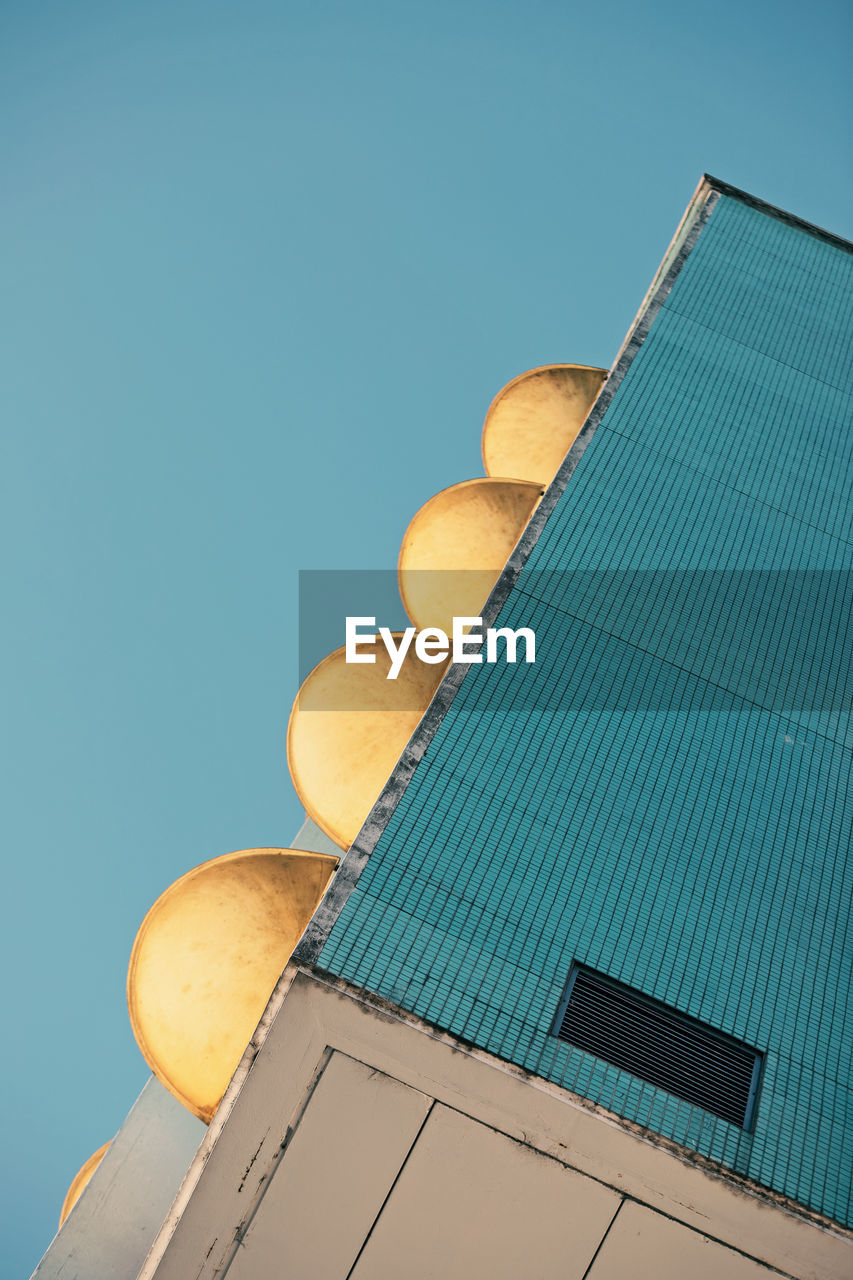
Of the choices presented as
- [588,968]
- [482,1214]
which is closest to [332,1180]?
[482,1214]

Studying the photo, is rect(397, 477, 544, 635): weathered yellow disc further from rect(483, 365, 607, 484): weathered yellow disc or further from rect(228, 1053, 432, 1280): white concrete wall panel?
rect(228, 1053, 432, 1280): white concrete wall panel

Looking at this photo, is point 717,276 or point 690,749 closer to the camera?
point 690,749

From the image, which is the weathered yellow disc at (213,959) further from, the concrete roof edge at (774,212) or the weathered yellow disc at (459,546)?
the concrete roof edge at (774,212)

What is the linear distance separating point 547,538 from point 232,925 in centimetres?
418

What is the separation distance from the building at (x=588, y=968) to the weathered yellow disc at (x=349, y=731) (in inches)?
65.3

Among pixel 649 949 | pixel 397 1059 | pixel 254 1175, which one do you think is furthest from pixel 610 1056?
pixel 254 1175

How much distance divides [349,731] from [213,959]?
2.40 metres

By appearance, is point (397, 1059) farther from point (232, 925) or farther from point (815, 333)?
point (815, 333)

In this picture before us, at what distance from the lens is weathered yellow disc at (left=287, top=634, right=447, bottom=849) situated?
897cm

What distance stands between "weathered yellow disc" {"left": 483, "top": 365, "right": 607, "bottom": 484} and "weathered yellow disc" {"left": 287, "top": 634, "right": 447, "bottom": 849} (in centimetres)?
421

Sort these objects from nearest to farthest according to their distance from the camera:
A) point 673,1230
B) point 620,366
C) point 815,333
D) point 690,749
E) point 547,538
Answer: point 673,1230
point 690,749
point 547,538
point 620,366
point 815,333

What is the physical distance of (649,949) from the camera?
21.5 ft

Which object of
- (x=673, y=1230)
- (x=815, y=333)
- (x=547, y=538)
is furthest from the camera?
(x=815, y=333)

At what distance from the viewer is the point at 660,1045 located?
6.20 meters
